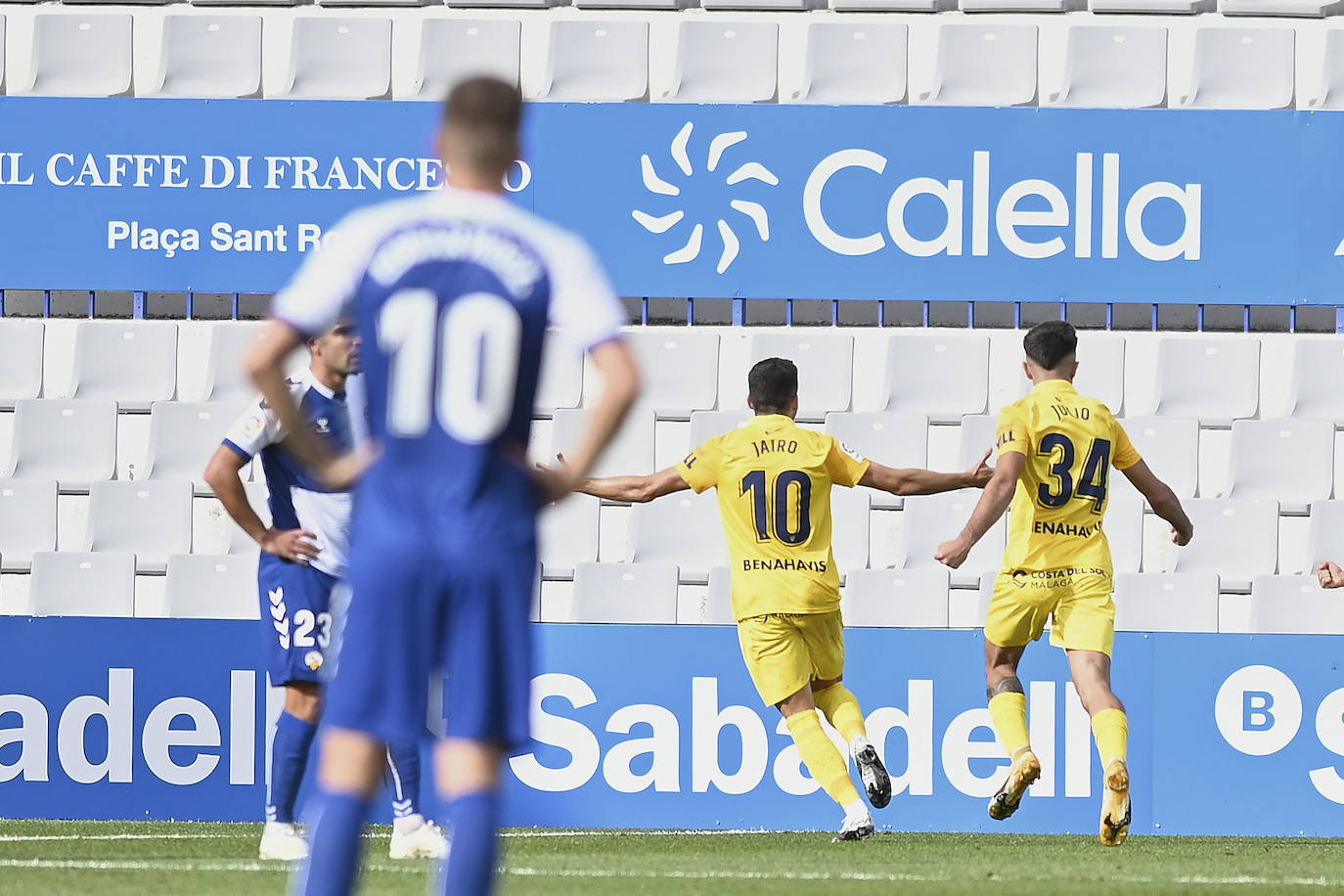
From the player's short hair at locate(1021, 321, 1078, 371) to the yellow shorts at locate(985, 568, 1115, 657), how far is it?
0.72m

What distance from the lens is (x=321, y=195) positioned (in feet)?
35.2

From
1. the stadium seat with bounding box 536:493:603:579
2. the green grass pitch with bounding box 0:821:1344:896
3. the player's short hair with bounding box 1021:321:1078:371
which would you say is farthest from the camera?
the stadium seat with bounding box 536:493:603:579

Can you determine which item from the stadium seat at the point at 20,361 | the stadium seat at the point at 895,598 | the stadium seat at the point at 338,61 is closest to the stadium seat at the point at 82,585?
the stadium seat at the point at 20,361

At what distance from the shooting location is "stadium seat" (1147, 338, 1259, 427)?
35.1ft

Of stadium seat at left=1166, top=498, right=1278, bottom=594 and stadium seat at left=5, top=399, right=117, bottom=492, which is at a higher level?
stadium seat at left=5, top=399, right=117, bottom=492

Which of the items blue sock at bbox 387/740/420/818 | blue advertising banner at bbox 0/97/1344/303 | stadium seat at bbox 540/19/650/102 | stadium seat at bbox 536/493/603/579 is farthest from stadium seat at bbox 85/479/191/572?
blue sock at bbox 387/740/420/818

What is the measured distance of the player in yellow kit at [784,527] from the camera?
23.1ft

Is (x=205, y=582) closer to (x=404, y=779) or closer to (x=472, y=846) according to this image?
(x=404, y=779)

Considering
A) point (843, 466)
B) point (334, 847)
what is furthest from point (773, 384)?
point (334, 847)

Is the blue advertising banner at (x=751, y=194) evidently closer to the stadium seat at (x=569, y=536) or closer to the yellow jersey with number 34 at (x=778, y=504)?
the stadium seat at (x=569, y=536)

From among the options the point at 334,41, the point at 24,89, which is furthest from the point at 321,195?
the point at 24,89

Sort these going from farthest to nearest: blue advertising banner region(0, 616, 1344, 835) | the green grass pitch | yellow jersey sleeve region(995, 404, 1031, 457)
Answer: blue advertising banner region(0, 616, 1344, 835) → yellow jersey sleeve region(995, 404, 1031, 457) → the green grass pitch

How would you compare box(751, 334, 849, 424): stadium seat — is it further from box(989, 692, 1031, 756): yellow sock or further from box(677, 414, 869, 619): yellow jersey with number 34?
box(989, 692, 1031, 756): yellow sock

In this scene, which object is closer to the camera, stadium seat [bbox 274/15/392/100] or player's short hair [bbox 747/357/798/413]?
player's short hair [bbox 747/357/798/413]
